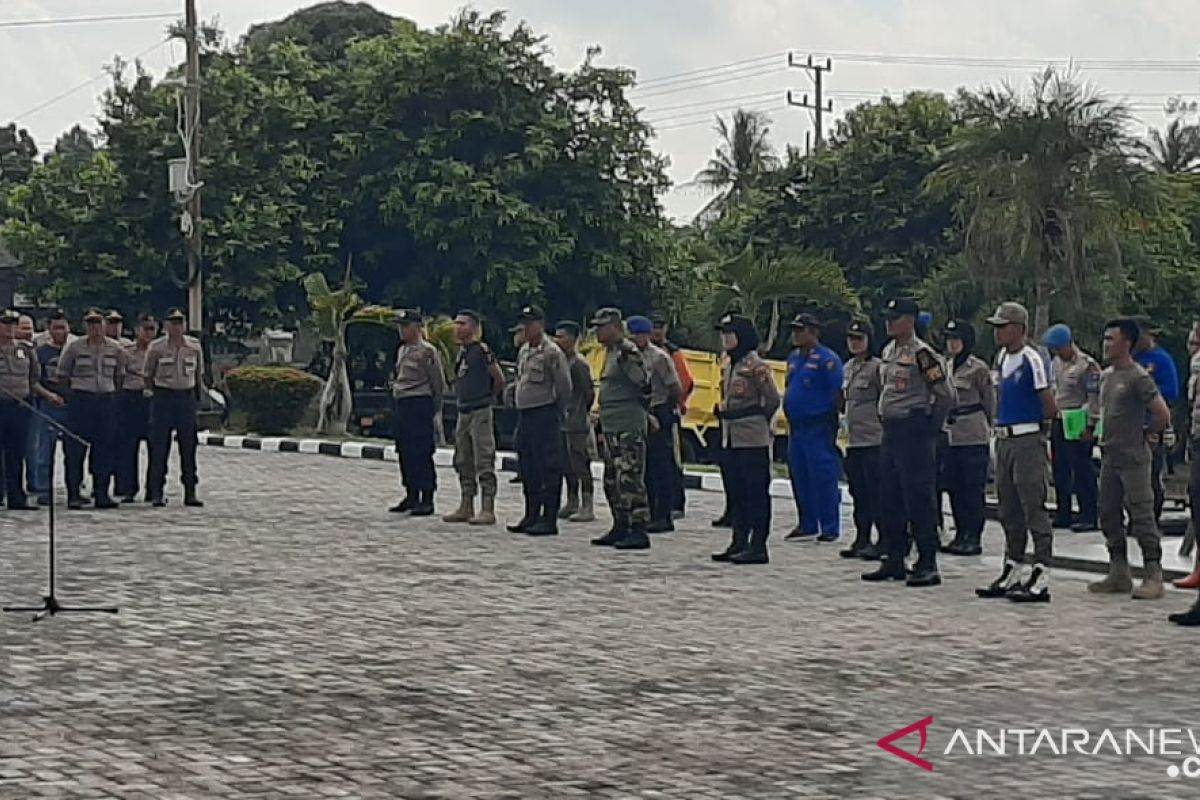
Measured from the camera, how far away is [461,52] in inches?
1476

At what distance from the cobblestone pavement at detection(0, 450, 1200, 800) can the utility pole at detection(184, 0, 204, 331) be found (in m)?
19.2

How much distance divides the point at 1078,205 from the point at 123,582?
18.1 meters

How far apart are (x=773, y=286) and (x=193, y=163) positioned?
34.1 ft

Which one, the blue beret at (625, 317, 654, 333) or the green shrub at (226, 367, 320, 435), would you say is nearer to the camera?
the blue beret at (625, 317, 654, 333)

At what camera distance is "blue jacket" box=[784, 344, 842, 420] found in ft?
50.9

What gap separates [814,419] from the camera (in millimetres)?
15578

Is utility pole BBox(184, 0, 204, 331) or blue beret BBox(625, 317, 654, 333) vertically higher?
utility pole BBox(184, 0, 204, 331)

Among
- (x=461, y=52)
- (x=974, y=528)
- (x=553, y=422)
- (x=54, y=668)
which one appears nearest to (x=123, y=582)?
(x=54, y=668)

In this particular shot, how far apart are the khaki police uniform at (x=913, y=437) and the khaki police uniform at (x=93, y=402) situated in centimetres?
782

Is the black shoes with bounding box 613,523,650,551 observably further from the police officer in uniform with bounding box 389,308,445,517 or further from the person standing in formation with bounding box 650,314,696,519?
the police officer in uniform with bounding box 389,308,445,517

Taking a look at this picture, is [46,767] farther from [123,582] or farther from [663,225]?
[663,225]

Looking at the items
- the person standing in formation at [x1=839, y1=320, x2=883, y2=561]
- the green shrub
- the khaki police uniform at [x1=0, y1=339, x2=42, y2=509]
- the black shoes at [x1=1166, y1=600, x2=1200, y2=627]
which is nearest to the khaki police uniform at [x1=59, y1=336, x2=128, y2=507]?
the khaki police uniform at [x1=0, y1=339, x2=42, y2=509]

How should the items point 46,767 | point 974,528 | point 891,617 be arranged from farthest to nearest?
1. point 974,528
2. point 891,617
3. point 46,767

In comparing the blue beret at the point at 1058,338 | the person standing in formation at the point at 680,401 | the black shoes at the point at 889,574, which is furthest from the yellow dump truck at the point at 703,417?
the black shoes at the point at 889,574
